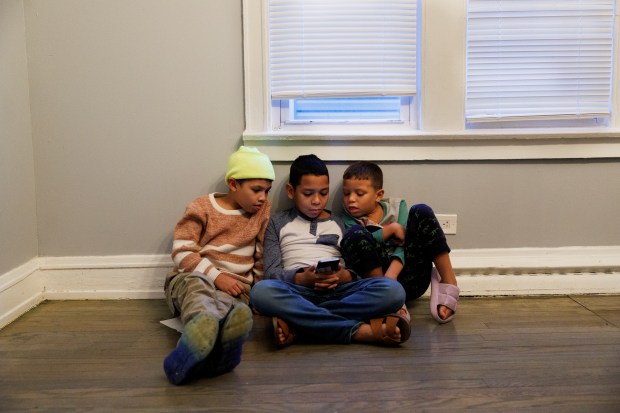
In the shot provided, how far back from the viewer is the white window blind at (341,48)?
251cm

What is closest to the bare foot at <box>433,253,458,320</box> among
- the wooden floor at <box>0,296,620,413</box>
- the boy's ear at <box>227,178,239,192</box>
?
the wooden floor at <box>0,296,620,413</box>

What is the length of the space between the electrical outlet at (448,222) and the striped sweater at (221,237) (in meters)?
0.77

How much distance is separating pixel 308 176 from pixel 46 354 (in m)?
1.11

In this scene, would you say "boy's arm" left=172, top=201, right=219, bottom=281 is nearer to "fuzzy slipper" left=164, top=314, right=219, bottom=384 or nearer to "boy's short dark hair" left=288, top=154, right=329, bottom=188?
"boy's short dark hair" left=288, top=154, right=329, bottom=188

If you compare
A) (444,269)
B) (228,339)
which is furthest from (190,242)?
(444,269)

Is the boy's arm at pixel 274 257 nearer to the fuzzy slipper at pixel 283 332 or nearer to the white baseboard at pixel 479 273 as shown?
the fuzzy slipper at pixel 283 332

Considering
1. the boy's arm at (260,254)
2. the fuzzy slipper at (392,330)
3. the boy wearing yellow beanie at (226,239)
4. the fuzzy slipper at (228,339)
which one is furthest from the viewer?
the boy's arm at (260,254)

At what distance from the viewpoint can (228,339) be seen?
173cm

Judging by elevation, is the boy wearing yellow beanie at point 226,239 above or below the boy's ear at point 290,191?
below

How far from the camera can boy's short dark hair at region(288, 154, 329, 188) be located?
7.80ft

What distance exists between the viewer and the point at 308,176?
2371 mm

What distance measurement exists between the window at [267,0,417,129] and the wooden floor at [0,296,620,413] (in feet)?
3.18

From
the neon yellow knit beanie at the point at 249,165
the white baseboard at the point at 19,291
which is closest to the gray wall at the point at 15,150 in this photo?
the white baseboard at the point at 19,291

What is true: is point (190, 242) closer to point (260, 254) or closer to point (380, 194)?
point (260, 254)
